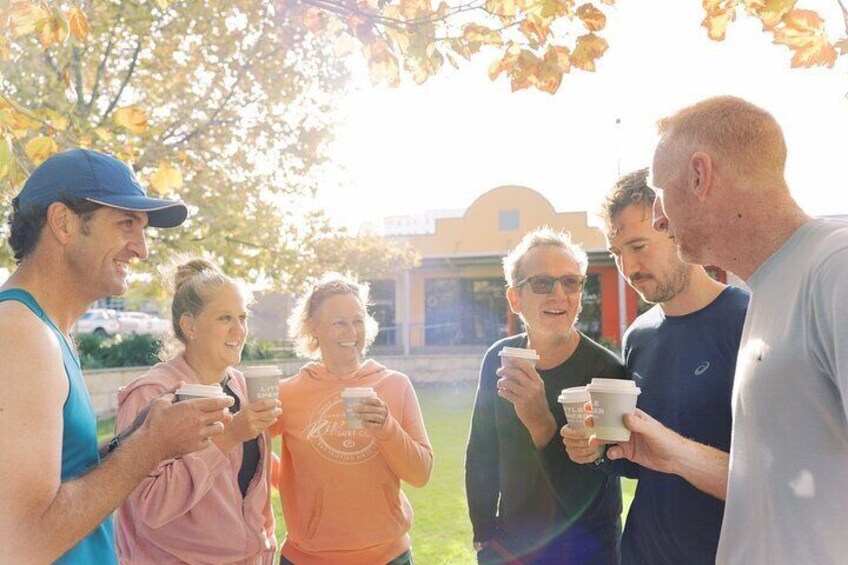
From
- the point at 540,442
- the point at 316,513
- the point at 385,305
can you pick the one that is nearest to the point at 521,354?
the point at 540,442

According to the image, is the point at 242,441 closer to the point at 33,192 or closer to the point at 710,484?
the point at 33,192

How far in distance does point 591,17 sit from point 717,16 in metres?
0.68

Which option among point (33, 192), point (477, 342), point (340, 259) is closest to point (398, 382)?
point (33, 192)

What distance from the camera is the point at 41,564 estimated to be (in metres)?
1.69

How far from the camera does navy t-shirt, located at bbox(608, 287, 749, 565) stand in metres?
2.54

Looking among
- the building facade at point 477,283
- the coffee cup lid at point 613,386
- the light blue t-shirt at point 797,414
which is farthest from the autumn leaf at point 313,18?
the building facade at point 477,283

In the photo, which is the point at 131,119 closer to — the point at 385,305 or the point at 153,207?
the point at 153,207

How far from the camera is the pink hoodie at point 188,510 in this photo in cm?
275

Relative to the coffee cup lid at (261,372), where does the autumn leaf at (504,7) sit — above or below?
above

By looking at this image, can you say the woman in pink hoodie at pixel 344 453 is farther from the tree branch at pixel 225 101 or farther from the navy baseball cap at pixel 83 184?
the tree branch at pixel 225 101

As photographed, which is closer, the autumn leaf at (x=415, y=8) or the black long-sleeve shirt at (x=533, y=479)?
the black long-sleeve shirt at (x=533, y=479)

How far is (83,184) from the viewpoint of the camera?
6.95ft

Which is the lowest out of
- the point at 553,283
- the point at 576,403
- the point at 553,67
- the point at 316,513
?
the point at 316,513

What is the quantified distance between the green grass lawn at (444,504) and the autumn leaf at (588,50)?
3754mm
